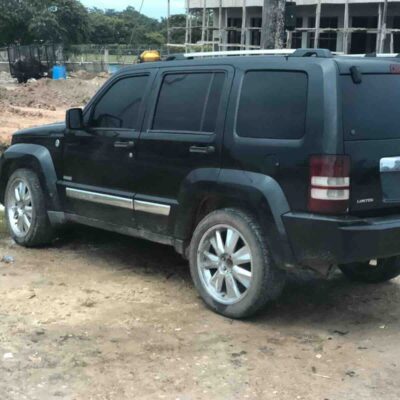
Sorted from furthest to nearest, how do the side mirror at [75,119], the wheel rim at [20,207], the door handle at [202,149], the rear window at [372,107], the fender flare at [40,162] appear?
1. the wheel rim at [20,207]
2. the fender flare at [40,162]
3. the side mirror at [75,119]
4. the door handle at [202,149]
5. the rear window at [372,107]

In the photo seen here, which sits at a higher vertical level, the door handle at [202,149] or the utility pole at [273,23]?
the utility pole at [273,23]

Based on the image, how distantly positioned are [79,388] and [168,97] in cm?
261

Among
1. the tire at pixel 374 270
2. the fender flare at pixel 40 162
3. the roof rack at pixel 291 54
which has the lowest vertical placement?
the tire at pixel 374 270

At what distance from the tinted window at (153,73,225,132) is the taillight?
1007 millimetres

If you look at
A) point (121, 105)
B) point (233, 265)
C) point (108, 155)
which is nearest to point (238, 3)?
point (121, 105)

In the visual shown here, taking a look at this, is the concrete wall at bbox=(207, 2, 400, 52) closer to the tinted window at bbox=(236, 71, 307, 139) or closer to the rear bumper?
the tinted window at bbox=(236, 71, 307, 139)

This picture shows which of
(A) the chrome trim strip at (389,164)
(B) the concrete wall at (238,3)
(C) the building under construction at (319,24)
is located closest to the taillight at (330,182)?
(A) the chrome trim strip at (389,164)

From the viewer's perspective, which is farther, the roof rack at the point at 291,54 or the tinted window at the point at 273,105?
the roof rack at the point at 291,54

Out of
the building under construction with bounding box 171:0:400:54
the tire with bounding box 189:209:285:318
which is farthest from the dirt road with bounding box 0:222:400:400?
the building under construction with bounding box 171:0:400:54

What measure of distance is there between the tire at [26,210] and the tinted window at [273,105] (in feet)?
8.80

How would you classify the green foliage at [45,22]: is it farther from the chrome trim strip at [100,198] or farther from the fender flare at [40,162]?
the chrome trim strip at [100,198]

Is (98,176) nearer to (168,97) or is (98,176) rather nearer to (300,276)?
(168,97)

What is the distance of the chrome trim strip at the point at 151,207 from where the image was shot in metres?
5.38

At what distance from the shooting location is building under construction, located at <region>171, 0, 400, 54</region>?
97.3 ft
